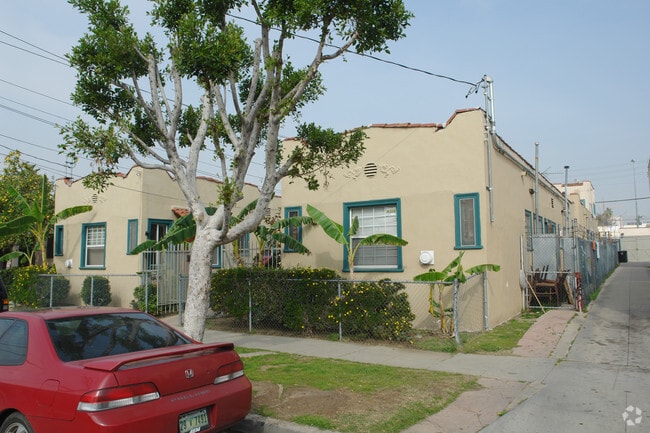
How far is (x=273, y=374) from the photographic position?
7918mm

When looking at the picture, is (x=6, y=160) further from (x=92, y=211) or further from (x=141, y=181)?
(x=141, y=181)

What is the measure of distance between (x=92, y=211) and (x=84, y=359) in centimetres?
1520

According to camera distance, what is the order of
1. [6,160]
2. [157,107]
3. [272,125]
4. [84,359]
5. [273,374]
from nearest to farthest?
[84,359]
[273,374]
[272,125]
[157,107]
[6,160]

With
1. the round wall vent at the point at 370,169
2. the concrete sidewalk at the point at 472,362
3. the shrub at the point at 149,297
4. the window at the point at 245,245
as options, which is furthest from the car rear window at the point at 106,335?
the window at the point at 245,245

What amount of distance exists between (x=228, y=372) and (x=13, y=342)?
6.59 ft

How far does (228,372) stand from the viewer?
16.5ft

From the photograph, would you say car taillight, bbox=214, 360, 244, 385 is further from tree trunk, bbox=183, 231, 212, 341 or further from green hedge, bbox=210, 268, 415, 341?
green hedge, bbox=210, 268, 415, 341

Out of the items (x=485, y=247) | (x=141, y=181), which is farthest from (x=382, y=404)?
(x=141, y=181)

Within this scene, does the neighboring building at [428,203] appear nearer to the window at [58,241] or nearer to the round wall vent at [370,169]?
the round wall vent at [370,169]

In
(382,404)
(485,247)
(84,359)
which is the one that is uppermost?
(485,247)

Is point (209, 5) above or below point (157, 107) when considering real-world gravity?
above

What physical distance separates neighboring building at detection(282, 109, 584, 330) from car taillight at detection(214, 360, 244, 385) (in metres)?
6.30

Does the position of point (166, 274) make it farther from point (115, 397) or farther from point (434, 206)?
point (115, 397)

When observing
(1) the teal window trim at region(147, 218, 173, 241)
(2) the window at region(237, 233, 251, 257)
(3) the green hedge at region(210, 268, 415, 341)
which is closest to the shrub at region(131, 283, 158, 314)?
(1) the teal window trim at region(147, 218, 173, 241)
